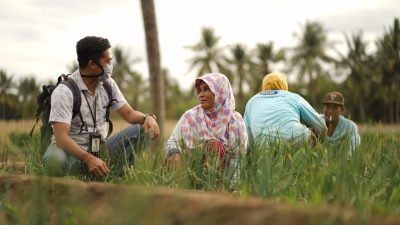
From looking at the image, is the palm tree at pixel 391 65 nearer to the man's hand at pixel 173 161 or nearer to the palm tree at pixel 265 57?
the palm tree at pixel 265 57

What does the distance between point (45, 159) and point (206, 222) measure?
2.51 metres

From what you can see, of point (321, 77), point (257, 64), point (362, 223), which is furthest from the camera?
point (257, 64)

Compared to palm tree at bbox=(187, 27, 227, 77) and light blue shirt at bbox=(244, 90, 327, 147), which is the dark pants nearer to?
light blue shirt at bbox=(244, 90, 327, 147)

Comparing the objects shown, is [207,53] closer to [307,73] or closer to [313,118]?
[307,73]

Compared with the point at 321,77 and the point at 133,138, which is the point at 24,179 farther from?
the point at 321,77

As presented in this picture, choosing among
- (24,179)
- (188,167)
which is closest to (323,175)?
(188,167)

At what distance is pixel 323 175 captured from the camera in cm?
278

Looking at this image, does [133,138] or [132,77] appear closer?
[133,138]

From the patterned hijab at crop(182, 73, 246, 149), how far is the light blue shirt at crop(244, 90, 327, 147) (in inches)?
19.0

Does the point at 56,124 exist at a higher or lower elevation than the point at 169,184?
higher

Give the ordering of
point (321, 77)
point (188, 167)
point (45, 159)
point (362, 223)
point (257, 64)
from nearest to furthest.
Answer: point (362, 223)
point (188, 167)
point (45, 159)
point (321, 77)
point (257, 64)

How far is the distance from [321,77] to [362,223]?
158 ft

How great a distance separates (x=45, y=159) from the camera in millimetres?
4301

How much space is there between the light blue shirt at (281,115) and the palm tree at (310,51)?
4447 cm
